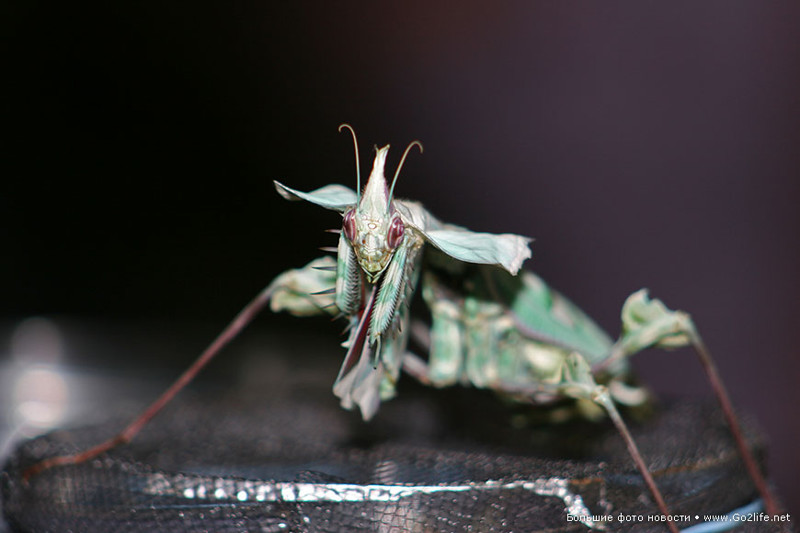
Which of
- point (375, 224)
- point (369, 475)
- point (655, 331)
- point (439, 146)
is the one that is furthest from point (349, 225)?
point (439, 146)

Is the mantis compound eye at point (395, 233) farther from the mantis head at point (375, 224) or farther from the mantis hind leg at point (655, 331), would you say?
the mantis hind leg at point (655, 331)

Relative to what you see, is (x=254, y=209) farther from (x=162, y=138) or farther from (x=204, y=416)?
(x=204, y=416)

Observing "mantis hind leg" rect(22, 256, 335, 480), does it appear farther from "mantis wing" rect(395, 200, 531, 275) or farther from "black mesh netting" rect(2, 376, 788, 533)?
"mantis wing" rect(395, 200, 531, 275)

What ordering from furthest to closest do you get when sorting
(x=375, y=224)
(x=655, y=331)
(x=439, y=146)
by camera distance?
(x=439, y=146) → (x=655, y=331) → (x=375, y=224)

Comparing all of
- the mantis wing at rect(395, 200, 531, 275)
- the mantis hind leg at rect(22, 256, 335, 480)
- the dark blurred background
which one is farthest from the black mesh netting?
the dark blurred background

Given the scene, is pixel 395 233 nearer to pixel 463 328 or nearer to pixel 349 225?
pixel 349 225

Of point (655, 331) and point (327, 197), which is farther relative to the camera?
point (655, 331)

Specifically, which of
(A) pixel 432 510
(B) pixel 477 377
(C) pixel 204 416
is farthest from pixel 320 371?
→ (A) pixel 432 510

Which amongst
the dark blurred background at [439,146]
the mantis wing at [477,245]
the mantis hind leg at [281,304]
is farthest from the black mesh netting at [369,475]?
the dark blurred background at [439,146]
